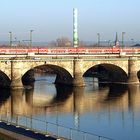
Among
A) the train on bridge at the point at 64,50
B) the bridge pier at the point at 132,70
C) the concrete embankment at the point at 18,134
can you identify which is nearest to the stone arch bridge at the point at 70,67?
the bridge pier at the point at 132,70

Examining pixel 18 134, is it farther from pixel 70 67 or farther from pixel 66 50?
pixel 66 50

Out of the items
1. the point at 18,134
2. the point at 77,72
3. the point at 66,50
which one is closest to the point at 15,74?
the point at 77,72

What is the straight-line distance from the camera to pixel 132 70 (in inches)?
2778

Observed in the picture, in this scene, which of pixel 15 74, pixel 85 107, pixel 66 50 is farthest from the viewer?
pixel 66 50

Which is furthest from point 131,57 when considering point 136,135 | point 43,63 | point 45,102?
point 136,135

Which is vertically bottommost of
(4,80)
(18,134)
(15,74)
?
(18,134)

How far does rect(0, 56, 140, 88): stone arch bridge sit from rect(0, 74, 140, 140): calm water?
1.96 meters

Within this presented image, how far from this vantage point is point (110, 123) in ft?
128

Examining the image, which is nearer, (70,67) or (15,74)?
(15,74)

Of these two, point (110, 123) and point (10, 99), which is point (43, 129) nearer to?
point (110, 123)

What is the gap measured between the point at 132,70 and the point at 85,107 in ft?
76.4

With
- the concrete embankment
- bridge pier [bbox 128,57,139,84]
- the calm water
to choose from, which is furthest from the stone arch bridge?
the concrete embankment

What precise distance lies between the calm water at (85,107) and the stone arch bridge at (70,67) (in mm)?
1963

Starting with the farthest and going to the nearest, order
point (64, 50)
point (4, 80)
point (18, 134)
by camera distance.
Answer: point (64, 50) < point (4, 80) < point (18, 134)
